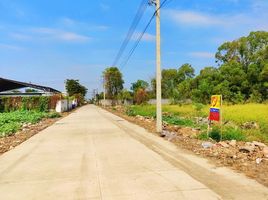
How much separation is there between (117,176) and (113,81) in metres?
89.2

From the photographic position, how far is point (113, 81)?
9656 centimetres

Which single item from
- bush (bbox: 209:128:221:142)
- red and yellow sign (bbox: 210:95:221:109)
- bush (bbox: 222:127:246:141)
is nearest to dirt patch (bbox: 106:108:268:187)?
bush (bbox: 209:128:221:142)

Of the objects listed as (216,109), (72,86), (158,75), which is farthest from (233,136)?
(72,86)

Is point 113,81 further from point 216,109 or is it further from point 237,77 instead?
point 216,109

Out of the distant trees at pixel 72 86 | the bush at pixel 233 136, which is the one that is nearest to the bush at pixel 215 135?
the bush at pixel 233 136

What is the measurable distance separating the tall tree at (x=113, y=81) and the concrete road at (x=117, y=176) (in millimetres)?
83706

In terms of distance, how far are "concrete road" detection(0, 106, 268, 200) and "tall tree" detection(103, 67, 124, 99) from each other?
275 feet

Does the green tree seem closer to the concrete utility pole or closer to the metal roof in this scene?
the metal roof

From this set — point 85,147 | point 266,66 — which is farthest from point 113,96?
point 85,147

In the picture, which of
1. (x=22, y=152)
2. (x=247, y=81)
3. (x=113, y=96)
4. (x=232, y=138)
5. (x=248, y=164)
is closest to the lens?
(x=248, y=164)

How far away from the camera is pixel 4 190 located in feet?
22.5

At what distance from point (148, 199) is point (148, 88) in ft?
279

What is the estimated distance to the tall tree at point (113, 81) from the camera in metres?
95.4

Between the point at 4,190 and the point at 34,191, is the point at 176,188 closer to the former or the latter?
the point at 34,191
